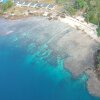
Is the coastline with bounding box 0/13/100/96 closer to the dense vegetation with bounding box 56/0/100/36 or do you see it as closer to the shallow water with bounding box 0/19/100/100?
the shallow water with bounding box 0/19/100/100

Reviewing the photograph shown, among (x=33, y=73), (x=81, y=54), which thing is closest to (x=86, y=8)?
(x=81, y=54)

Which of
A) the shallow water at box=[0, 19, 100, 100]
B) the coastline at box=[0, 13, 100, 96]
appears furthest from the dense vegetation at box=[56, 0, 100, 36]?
the shallow water at box=[0, 19, 100, 100]

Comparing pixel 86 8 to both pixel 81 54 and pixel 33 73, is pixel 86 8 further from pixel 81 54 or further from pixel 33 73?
pixel 33 73

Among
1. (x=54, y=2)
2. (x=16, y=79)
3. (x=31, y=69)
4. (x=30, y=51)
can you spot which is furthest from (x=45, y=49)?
(x=54, y=2)

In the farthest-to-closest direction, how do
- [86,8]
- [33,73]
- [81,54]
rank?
[86,8], [81,54], [33,73]

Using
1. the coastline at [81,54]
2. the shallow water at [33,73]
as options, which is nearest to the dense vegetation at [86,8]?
the coastline at [81,54]
